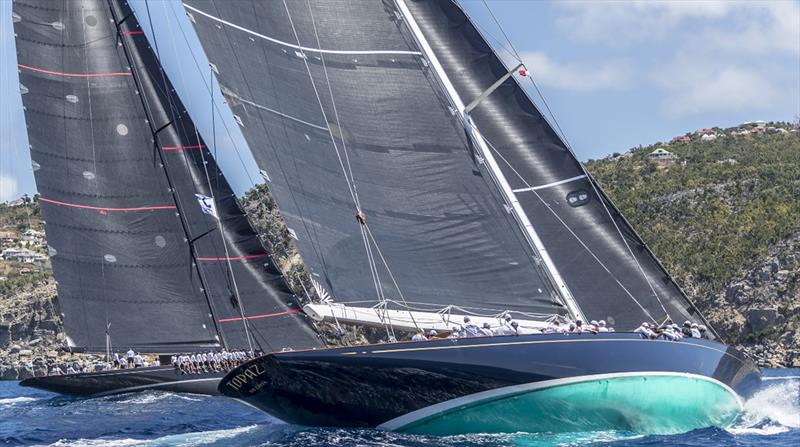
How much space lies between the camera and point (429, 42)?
2236 cm

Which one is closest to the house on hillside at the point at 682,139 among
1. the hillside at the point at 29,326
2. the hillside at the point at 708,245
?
the hillside at the point at 708,245

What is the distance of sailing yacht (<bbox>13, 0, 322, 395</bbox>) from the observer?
39.5 metres

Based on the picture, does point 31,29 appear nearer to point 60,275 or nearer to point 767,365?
point 60,275

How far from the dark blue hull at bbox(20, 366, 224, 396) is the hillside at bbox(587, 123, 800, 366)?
4320 cm

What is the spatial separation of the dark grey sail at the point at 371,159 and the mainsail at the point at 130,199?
15.3 meters

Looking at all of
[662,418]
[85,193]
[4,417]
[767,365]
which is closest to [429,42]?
[662,418]

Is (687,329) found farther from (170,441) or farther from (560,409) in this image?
(170,441)

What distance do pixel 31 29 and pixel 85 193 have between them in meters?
5.93

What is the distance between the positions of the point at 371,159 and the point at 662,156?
327ft

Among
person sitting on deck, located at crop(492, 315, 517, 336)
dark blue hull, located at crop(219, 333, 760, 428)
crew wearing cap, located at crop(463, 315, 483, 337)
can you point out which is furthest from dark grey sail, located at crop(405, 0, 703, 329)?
crew wearing cap, located at crop(463, 315, 483, 337)

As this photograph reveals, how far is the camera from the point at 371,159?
2269cm

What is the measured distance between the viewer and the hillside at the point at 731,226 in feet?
239

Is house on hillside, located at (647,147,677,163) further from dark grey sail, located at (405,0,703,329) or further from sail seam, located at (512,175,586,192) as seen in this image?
sail seam, located at (512,175,586,192)

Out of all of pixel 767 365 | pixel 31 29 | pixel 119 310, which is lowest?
pixel 767 365
